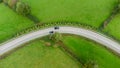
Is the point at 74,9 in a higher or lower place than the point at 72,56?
higher

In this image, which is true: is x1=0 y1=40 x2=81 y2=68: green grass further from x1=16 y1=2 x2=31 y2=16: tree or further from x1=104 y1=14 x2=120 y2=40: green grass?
x1=104 y1=14 x2=120 y2=40: green grass

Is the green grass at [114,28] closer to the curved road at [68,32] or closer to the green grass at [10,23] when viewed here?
the curved road at [68,32]

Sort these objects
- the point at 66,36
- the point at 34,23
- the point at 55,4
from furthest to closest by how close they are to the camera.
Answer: the point at 55,4 → the point at 34,23 → the point at 66,36

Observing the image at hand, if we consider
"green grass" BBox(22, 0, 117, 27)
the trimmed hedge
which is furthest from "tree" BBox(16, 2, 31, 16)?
the trimmed hedge

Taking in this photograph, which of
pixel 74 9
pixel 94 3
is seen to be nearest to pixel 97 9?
pixel 94 3

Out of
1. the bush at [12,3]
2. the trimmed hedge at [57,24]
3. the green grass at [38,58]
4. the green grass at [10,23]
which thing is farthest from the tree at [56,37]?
the bush at [12,3]

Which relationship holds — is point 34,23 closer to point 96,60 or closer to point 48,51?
point 48,51

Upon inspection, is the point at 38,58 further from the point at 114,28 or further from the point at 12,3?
the point at 12,3
